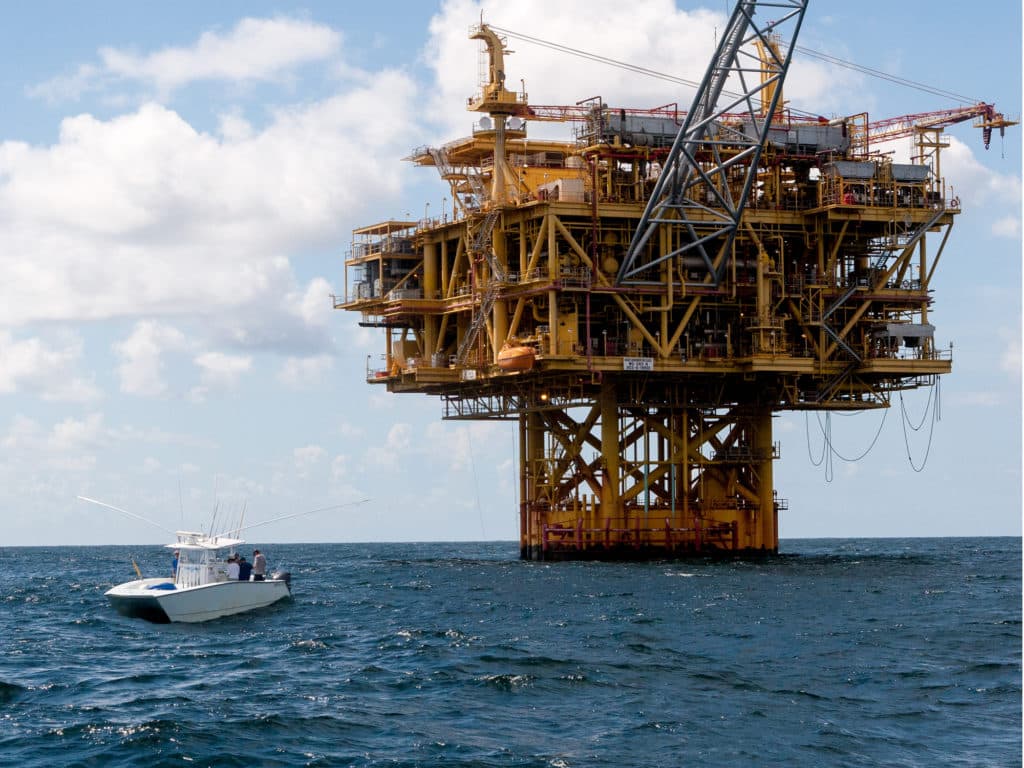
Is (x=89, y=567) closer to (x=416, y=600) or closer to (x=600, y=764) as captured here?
(x=416, y=600)

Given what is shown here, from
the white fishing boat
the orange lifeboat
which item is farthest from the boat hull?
the orange lifeboat

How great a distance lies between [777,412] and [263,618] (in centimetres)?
3379

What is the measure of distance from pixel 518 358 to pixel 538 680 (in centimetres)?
3141

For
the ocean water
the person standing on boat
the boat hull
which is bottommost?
the ocean water

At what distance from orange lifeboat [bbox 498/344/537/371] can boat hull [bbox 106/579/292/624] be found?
729 inches

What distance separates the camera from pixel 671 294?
66.9 metres

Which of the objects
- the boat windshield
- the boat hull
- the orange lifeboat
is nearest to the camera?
the boat hull

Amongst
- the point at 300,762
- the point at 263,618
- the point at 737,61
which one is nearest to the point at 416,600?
the point at 263,618

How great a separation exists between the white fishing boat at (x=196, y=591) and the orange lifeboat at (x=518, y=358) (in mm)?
18336

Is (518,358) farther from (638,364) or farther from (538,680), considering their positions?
(538,680)

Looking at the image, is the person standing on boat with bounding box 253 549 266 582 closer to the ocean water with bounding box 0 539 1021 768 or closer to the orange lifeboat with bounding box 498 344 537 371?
the ocean water with bounding box 0 539 1021 768

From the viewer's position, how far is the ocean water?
27.6 m

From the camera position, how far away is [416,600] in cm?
5488

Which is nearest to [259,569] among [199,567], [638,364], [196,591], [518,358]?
[199,567]
